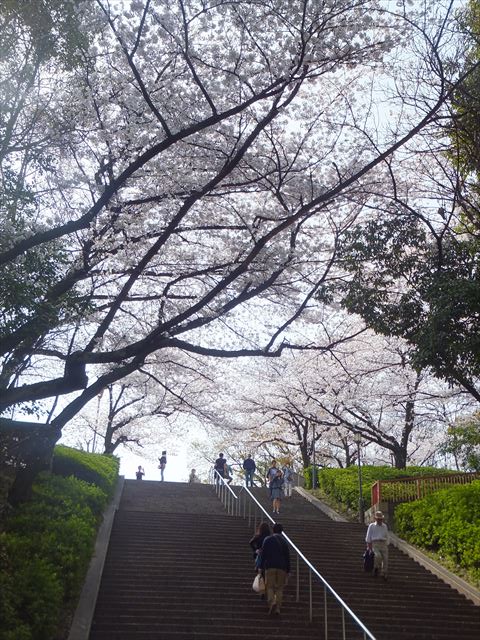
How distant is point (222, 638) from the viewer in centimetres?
758

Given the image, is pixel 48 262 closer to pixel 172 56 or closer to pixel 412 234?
pixel 172 56

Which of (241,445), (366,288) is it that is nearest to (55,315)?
(366,288)

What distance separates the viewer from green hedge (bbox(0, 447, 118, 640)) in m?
6.11

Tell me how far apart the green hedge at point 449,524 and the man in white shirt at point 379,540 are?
4.89ft

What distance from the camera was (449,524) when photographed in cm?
1190

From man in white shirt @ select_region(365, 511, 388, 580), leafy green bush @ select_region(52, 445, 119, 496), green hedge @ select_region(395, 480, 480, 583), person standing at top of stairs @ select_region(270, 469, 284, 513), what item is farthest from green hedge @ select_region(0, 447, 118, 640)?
green hedge @ select_region(395, 480, 480, 583)

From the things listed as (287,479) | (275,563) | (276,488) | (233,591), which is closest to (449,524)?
(233,591)

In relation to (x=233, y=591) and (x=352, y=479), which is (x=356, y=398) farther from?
(x=233, y=591)

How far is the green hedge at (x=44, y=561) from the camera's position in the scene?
6.11 m

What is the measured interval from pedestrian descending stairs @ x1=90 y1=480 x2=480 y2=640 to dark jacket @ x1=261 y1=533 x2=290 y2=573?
2.48 ft

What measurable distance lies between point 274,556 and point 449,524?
17.0 ft

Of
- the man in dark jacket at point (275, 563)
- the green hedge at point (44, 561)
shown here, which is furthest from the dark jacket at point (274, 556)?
the green hedge at point (44, 561)

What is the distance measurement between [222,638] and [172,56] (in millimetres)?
7495

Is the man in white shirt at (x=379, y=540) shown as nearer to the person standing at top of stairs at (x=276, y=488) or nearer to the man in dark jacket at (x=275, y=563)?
the man in dark jacket at (x=275, y=563)
